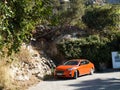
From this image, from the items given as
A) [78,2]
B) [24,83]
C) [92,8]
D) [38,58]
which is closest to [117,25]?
[92,8]

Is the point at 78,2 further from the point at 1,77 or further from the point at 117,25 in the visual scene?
the point at 1,77

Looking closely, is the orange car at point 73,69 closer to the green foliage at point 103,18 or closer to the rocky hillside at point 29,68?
the rocky hillside at point 29,68

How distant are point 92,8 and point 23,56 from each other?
12.9 metres

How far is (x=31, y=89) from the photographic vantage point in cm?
2073

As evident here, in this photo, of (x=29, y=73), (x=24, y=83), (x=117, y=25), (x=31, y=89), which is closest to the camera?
(x=31, y=89)

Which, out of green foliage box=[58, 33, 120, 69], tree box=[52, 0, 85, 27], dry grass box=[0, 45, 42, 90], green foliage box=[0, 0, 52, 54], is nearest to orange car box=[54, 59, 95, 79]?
dry grass box=[0, 45, 42, 90]

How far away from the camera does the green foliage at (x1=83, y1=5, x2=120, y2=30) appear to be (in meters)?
36.7

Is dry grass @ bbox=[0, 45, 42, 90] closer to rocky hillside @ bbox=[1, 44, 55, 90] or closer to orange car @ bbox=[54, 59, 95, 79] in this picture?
rocky hillside @ bbox=[1, 44, 55, 90]

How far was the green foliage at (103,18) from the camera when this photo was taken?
3672 centimetres

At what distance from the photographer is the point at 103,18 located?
1451 inches

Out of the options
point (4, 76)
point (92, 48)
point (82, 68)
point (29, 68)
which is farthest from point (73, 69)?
point (92, 48)

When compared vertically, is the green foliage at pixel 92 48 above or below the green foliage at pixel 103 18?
below

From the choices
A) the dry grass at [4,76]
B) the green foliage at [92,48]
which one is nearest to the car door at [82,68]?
the green foliage at [92,48]

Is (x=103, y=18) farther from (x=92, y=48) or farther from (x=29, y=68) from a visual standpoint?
(x=29, y=68)
